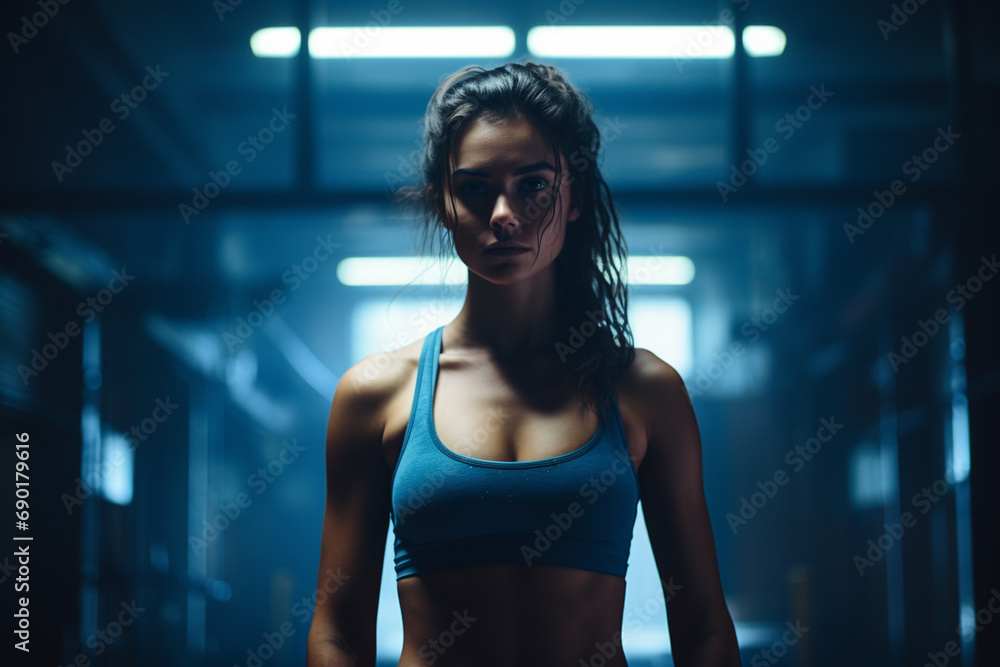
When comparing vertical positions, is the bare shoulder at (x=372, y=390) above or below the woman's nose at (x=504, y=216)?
below

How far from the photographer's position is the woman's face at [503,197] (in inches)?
33.1

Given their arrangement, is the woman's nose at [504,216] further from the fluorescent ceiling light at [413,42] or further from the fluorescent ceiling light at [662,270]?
the fluorescent ceiling light at [413,42]

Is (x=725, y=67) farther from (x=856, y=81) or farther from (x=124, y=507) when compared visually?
(x=124, y=507)

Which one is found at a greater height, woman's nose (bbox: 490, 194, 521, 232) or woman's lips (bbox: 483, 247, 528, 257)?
woman's nose (bbox: 490, 194, 521, 232)

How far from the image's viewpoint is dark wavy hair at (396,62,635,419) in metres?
0.89

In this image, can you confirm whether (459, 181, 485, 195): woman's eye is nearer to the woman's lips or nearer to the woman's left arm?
the woman's lips

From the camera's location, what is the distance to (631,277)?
1.96 m

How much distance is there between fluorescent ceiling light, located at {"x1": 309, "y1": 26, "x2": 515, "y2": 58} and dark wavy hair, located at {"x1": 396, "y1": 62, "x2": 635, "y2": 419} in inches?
46.2

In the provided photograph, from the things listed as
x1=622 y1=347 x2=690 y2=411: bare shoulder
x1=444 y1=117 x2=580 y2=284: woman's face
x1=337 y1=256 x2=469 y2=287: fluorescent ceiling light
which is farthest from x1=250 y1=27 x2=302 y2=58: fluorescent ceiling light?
x1=622 y1=347 x2=690 y2=411: bare shoulder

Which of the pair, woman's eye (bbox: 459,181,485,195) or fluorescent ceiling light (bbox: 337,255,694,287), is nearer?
woman's eye (bbox: 459,181,485,195)

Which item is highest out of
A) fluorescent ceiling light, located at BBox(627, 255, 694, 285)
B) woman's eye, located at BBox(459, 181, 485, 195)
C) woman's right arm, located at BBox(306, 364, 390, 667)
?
fluorescent ceiling light, located at BBox(627, 255, 694, 285)

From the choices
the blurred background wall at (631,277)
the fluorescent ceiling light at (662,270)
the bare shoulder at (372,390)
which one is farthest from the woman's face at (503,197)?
the fluorescent ceiling light at (662,270)

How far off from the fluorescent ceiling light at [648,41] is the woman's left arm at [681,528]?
140cm

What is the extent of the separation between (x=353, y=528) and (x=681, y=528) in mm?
375
